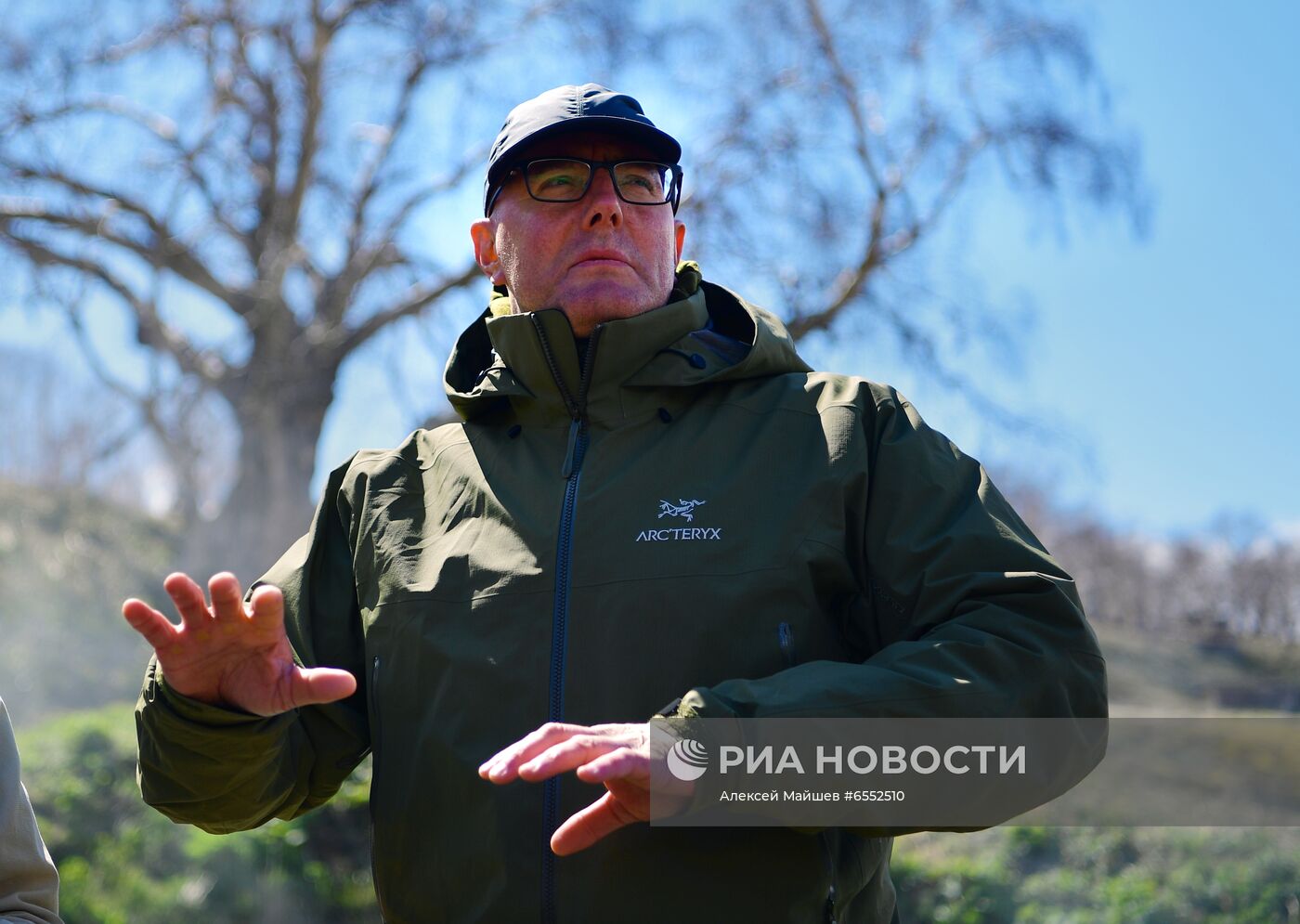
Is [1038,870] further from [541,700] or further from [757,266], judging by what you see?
[757,266]

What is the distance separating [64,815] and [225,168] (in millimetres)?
6753

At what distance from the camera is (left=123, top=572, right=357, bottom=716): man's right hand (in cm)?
189

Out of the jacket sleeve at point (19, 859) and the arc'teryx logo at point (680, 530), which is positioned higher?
the arc'teryx logo at point (680, 530)

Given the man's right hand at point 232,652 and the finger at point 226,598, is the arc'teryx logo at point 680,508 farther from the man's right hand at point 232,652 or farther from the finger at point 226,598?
the finger at point 226,598

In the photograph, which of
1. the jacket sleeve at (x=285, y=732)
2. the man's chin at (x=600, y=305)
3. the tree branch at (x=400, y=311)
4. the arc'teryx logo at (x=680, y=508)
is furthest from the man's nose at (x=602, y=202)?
the tree branch at (x=400, y=311)

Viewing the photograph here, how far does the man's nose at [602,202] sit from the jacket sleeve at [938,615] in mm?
685

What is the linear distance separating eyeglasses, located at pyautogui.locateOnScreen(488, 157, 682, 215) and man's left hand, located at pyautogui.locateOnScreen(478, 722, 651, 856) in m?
1.22

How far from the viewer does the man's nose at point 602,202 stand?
2553mm

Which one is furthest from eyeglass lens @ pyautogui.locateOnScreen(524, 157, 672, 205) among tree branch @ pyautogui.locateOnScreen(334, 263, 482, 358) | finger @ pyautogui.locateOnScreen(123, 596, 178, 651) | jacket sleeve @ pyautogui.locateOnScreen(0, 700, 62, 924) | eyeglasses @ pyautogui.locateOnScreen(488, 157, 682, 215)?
tree branch @ pyautogui.locateOnScreen(334, 263, 482, 358)

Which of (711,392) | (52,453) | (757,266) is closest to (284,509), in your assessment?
(757,266)

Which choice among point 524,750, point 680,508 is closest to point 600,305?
point 680,508

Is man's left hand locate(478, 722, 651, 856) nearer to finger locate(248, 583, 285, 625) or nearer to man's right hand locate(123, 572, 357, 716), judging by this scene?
man's right hand locate(123, 572, 357, 716)

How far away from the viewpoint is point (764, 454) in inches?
88.6

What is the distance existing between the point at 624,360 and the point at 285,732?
940 millimetres
